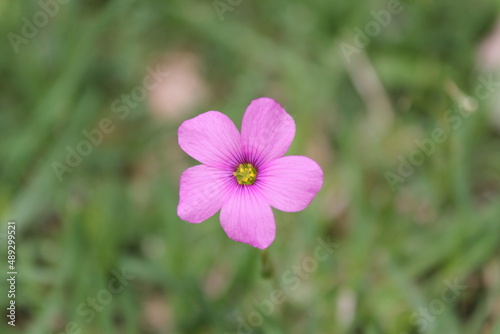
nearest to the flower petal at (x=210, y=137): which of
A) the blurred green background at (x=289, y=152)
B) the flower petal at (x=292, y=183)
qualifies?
the flower petal at (x=292, y=183)

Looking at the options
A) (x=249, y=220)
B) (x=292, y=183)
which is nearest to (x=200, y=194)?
(x=249, y=220)

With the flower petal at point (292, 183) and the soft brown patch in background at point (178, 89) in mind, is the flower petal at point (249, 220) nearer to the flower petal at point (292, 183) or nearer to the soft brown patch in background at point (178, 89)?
the flower petal at point (292, 183)

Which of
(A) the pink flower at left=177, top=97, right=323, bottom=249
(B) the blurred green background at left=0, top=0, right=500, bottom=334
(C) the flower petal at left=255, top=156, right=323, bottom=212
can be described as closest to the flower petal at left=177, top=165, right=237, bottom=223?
(A) the pink flower at left=177, top=97, right=323, bottom=249

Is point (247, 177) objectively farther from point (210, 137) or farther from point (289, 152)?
point (289, 152)

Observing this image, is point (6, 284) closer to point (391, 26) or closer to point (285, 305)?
point (285, 305)

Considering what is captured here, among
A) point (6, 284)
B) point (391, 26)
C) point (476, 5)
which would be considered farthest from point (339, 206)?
point (6, 284)

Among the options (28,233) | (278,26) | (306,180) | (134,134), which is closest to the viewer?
(306,180)
